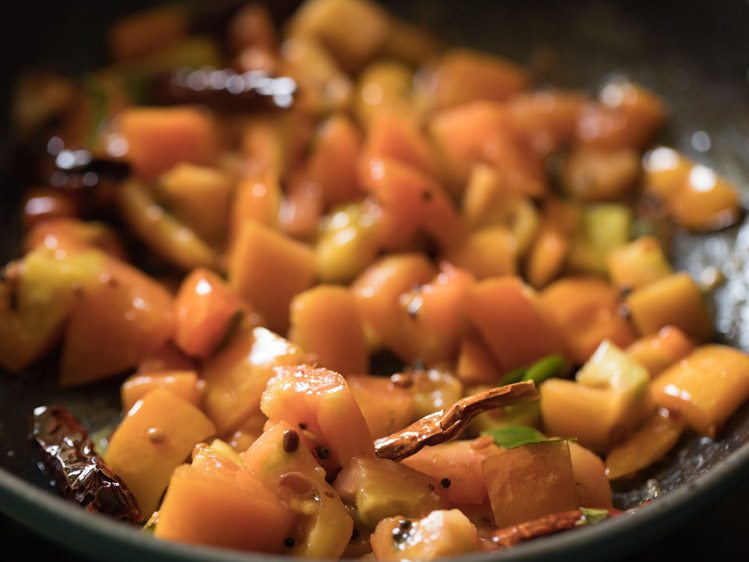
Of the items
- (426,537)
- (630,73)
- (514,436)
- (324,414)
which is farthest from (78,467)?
(630,73)

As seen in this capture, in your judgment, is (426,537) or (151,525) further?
(151,525)

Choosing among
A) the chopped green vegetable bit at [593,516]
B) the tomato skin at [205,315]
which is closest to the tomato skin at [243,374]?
the tomato skin at [205,315]

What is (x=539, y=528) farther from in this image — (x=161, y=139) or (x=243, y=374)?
(x=161, y=139)

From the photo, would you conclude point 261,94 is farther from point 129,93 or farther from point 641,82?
point 641,82

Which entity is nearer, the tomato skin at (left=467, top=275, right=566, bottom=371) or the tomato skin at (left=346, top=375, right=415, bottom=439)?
the tomato skin at (left=346, top=375, right=415, bottom=439)

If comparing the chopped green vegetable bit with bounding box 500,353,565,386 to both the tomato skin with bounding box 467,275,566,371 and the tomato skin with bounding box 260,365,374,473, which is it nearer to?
the tomato skin with bounding box 467,275,566,371

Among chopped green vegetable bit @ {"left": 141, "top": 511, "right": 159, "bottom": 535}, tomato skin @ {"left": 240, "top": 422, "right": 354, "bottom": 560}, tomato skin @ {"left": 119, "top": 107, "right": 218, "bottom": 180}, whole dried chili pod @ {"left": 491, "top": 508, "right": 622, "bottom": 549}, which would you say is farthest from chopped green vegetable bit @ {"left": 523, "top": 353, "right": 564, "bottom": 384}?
tomato skin @ {"left": 119, "top": 107, "right": 218, "bottom": 180}

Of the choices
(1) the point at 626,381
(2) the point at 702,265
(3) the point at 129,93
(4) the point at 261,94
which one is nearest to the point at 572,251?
(2) the point at 702,265

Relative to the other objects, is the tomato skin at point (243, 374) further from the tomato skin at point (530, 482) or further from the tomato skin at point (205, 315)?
the tomato skin at point (530, 482)
